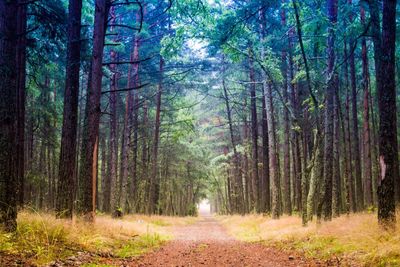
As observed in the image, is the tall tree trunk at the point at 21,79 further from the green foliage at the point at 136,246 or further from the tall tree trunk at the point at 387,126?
the tall tree trunk at the point at 387,126

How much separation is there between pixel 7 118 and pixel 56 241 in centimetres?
256

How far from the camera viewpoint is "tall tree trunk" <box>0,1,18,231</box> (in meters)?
6.63

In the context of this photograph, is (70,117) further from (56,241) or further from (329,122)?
(329,122)

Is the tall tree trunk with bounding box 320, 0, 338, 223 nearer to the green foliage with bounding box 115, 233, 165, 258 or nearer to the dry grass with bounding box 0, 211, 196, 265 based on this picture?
the green foliage with bounding box 115, 233, 165, 258

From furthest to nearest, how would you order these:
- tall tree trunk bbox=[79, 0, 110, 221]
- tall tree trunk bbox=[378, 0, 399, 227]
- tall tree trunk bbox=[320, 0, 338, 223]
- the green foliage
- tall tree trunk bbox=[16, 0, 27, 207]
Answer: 1. tall tree trunk bbox=[320, 0, 338, 223]
2. tall tree trunk bbox=[16, 0, 27, 207]
3. tall tree trunk bbox=[79, 0, 110, 221]
4. the green foliage
5. tall tree trunk bbox=[378, 0, 399, 227]

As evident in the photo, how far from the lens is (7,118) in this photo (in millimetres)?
6711

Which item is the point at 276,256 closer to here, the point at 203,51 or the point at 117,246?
the point at 117,246

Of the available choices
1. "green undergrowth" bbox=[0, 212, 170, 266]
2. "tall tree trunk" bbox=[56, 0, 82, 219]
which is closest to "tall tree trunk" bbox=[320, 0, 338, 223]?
"green undergrowth" bbox=[0, 212, 170, 266]

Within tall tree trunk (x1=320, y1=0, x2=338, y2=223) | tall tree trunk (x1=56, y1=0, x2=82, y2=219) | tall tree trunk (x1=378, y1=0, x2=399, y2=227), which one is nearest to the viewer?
tall tree trunk (x1=378, y1=0, x2=399, y2=227)

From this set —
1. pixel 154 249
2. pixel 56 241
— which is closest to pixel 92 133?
pixel 154 249

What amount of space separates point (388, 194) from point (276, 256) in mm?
2900

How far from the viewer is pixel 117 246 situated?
30.9ft

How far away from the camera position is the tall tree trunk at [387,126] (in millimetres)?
7879

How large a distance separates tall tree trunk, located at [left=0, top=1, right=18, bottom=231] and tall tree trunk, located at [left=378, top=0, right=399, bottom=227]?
24.5 feet
